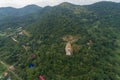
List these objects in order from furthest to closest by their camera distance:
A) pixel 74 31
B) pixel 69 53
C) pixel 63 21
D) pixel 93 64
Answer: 1. pixel 63 21
2. pixel 74 31
3. pixel 69 53
4. pixel 93 64

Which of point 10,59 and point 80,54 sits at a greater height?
point 80,54

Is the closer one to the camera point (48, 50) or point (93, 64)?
point (93, 64)

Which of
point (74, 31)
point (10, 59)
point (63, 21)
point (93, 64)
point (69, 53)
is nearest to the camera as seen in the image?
point (93, 64)

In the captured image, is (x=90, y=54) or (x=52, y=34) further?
(x=52, y=34)

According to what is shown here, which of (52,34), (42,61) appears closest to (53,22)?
(52,34)

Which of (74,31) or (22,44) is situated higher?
(74,31)

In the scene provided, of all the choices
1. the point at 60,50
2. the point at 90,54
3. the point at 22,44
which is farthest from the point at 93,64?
the point at 22,44

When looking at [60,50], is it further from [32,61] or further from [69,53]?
[32,61]

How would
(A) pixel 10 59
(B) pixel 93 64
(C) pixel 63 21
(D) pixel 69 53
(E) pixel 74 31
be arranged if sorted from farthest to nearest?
(C) pixel 63 21
(E) pixel 74 31
(A) pixel 10 59
(D) pixel 69 53
(B) pixel 93 64

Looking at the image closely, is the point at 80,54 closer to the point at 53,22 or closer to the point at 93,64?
the point at 93,64
